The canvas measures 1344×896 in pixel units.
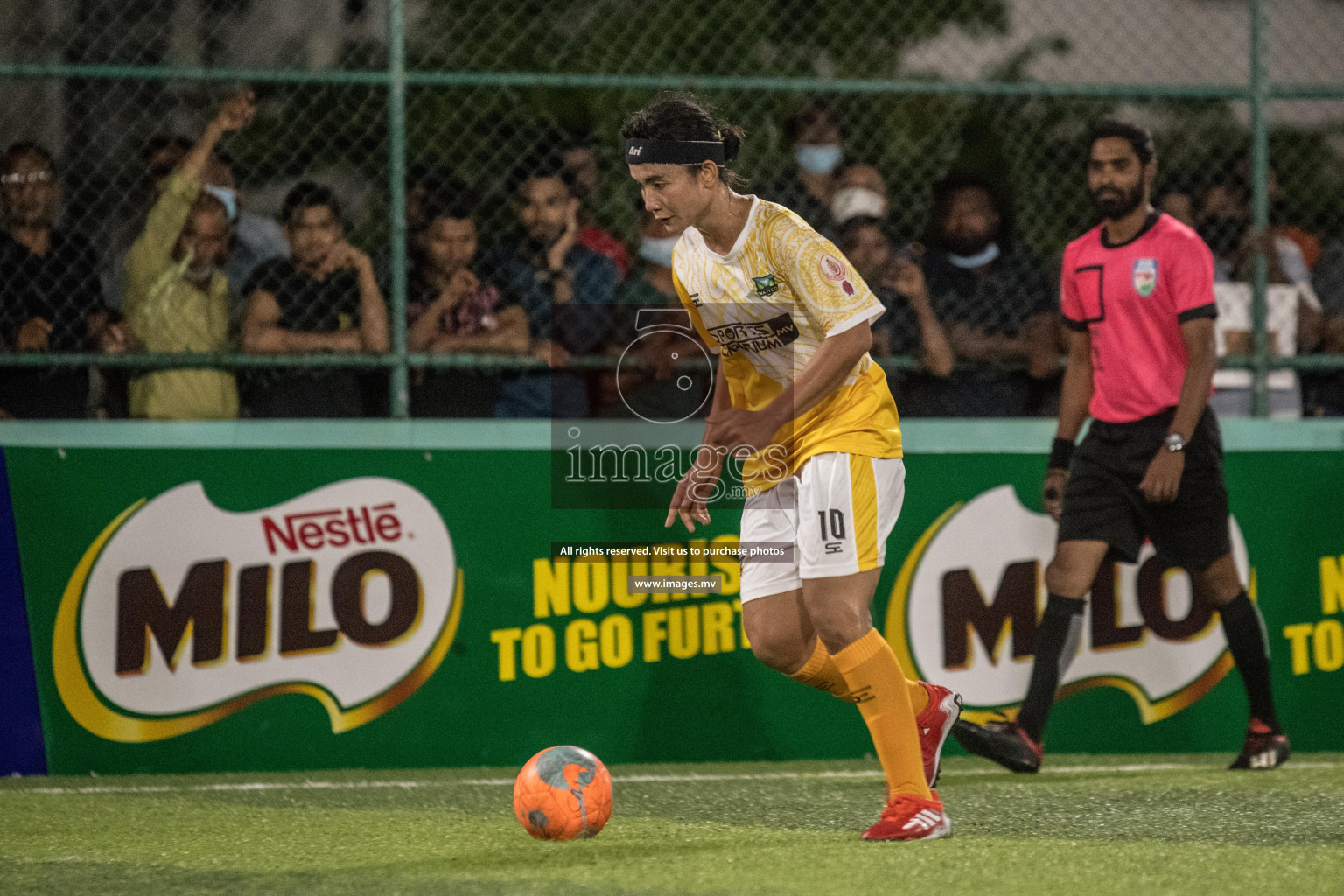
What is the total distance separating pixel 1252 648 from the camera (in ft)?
20.3

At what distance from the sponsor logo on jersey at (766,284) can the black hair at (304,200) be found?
8.33 feet

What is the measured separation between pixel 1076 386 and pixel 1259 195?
154 centimetres

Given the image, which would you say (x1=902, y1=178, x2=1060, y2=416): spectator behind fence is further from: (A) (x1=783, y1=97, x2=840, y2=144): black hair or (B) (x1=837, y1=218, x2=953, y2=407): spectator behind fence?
(A) (x1=783, y1=97, x2=840, y2=144): black hair

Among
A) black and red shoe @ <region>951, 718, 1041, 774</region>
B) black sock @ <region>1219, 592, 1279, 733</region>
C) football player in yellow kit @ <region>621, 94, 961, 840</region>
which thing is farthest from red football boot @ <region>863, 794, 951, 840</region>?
black sock @ <region>1219, 592, 1279, 733</region>

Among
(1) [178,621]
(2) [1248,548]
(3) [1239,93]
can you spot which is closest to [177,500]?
(1) [178,621]

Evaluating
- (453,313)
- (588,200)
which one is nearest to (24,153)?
(453,313)

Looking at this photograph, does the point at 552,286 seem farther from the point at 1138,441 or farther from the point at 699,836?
the point at 699,836

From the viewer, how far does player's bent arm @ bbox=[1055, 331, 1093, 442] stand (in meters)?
6.25

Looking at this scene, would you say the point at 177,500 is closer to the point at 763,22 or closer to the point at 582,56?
the point at 582,56

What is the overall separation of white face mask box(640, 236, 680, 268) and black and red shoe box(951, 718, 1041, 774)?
2261 mm

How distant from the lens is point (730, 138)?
15.4 ft

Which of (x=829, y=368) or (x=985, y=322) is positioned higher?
(x=985, y=322)

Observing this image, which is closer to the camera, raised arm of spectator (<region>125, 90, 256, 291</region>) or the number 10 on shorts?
the number 10 on shorts

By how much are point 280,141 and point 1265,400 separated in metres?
4.31
